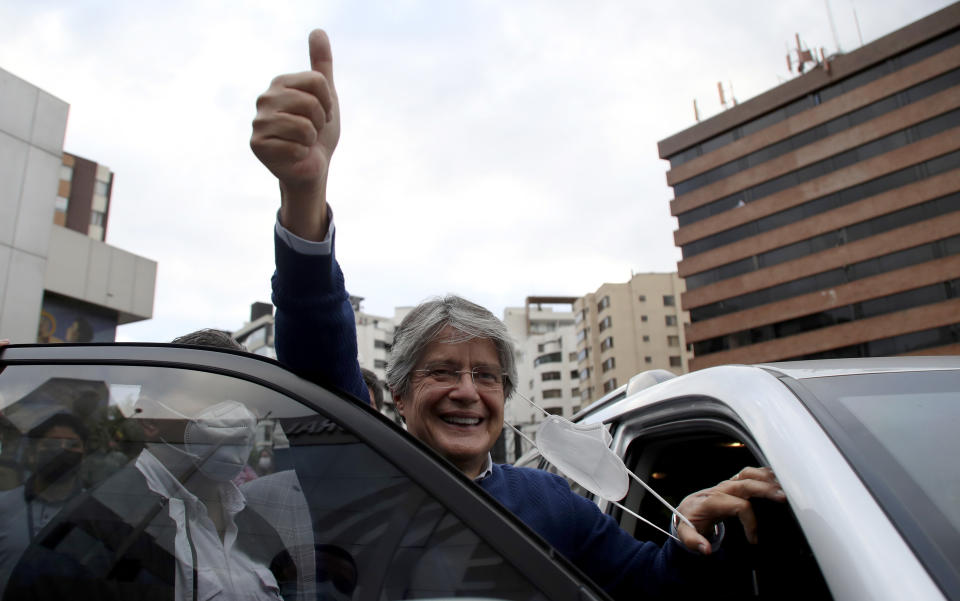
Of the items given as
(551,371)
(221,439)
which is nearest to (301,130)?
(221,439)

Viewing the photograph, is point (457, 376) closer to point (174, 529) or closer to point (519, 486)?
point (519, 486)

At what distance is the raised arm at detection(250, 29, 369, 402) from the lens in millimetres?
1068

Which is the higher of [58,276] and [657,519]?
[58,276]

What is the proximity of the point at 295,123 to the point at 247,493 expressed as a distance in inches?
23.2

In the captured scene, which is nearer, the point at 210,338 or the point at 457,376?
the point at 457,376

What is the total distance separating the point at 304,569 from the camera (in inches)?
35.6

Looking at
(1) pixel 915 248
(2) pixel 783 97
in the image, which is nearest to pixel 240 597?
(1) pixel 915 248

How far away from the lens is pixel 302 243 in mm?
1274

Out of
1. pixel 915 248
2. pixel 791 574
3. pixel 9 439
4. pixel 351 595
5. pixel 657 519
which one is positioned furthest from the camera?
pixel 915 248

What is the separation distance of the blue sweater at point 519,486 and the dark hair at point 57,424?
0.33 metres

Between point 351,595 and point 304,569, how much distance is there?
0.28 ft

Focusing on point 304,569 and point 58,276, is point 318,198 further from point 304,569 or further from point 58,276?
point 58,276

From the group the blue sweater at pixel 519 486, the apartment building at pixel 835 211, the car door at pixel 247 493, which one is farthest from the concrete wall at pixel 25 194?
the apartment building at pixel 835 211

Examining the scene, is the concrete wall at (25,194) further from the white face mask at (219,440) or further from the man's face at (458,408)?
the white face mask at (219,440)
